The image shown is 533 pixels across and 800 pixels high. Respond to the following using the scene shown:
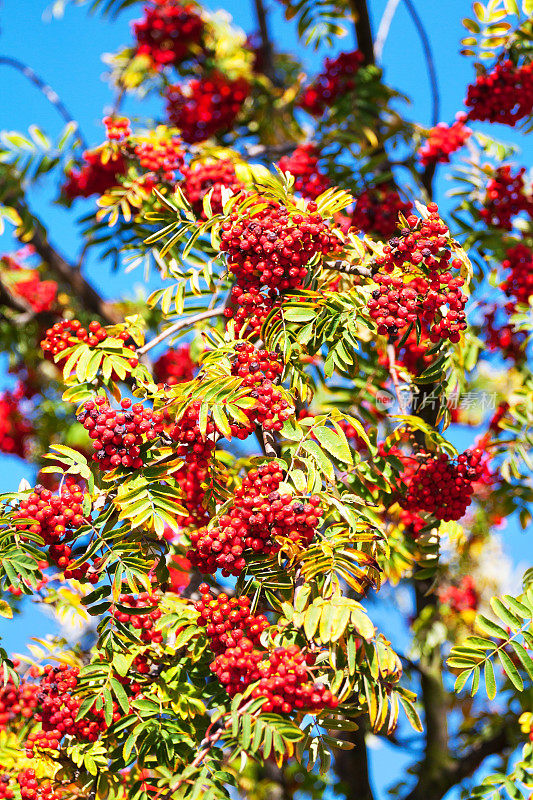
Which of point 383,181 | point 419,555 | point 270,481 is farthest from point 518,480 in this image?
point 270,481

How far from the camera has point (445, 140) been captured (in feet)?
14.4

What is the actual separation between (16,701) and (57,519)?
99cm

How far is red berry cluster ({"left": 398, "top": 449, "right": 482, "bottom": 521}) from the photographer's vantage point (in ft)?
9.70

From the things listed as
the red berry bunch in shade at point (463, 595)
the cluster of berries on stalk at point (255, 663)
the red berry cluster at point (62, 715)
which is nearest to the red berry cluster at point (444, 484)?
the cluster of berries on stalk at point (255, 663)

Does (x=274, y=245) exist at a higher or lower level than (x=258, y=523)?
higher

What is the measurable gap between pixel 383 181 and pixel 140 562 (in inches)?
100

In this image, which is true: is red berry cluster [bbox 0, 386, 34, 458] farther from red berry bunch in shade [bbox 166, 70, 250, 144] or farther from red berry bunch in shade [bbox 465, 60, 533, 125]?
red berry bunch in shade [bbox 465, 60, 533, 125]

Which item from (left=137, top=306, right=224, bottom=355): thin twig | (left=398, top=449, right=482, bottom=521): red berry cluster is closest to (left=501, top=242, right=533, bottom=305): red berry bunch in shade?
(left=398, top=449, right=482, bottom=521): red berry cluster

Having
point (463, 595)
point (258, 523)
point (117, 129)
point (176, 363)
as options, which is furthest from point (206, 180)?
point (463, 595)

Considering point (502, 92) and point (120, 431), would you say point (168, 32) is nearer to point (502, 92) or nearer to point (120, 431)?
point (502, 92)

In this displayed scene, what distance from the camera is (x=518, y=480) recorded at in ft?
13.1

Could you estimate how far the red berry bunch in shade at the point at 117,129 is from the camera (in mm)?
3615

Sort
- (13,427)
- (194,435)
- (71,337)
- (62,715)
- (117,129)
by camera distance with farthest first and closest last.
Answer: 1. (13,427)
2. (117,129)
3. (71,337)
4. (62,715)
5. (194,435)

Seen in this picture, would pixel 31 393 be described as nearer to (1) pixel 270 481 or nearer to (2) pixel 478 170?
(2) pixel 478 170
